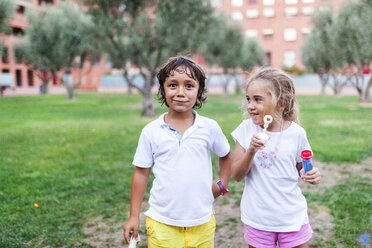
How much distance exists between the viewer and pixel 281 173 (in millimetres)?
2156

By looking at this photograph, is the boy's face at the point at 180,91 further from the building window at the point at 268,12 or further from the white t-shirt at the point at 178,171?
the building window at the point at 268,12

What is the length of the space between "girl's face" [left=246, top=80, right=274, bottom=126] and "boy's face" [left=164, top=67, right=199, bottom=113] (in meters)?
0.36

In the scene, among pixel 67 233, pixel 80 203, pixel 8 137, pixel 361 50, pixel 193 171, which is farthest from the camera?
pixel 361 50

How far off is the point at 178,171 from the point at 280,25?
183 ft

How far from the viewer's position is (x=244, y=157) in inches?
82.6

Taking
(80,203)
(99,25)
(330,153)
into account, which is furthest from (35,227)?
(99,25)

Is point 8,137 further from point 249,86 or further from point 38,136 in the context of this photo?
point 249,86

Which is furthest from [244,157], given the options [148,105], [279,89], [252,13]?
[252,13]

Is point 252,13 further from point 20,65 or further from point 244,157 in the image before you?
point 244,157

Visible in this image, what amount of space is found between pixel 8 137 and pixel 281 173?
9.72 m

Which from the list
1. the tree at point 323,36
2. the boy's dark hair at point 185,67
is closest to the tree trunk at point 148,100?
the tree at point 323,36

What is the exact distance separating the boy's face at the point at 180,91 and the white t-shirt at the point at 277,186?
0.45 meters

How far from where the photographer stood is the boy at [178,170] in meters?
2.09

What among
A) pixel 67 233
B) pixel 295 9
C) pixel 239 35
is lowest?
pixel 67 233
